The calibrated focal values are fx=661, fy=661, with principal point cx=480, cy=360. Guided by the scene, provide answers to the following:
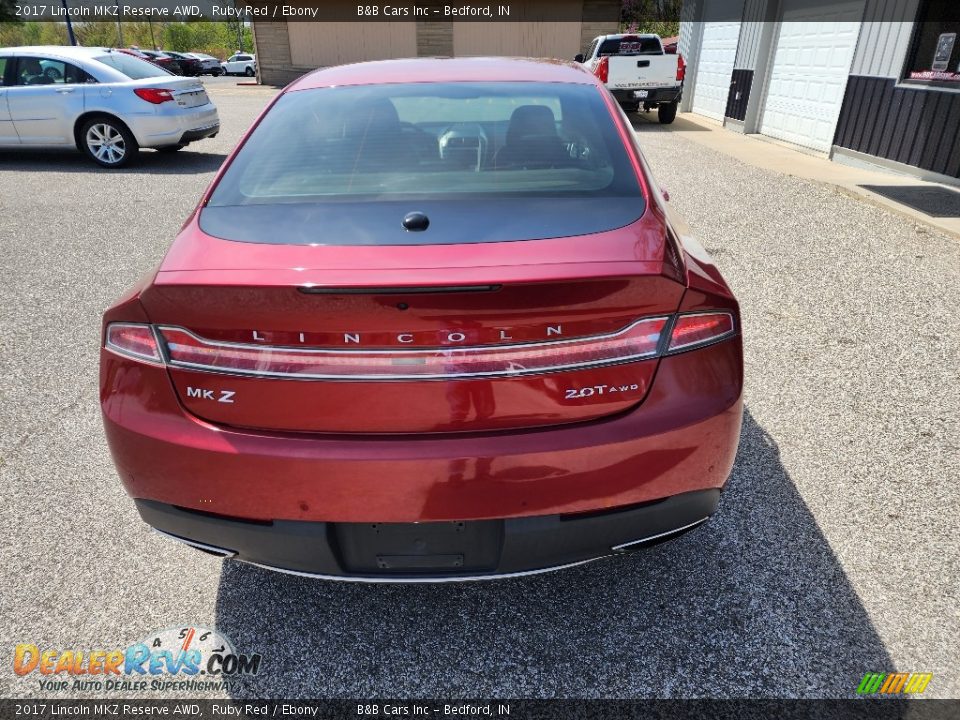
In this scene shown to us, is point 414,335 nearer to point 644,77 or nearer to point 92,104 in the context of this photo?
point 92,104

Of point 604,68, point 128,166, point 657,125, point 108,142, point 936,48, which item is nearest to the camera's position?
point 936,48

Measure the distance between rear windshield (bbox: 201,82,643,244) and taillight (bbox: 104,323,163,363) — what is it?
368 millimetres

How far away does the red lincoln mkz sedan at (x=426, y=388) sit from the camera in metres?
1.59

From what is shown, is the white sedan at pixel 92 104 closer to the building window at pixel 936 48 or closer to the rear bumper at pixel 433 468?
the rear bumper at pixel 433 468

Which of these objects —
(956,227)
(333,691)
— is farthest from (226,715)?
(956,227)

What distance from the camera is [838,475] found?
9.29ft

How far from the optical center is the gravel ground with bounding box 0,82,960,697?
1.98 metres

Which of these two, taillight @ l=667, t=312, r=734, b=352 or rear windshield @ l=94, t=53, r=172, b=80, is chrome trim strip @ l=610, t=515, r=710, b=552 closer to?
taillight @ l=667, t=312, r=734, b=352

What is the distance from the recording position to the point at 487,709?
1.88 metres

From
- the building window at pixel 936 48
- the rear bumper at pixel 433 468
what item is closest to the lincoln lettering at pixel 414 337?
the rear bumper at pixel 433 468

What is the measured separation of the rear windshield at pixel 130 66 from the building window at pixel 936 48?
34.6 ft

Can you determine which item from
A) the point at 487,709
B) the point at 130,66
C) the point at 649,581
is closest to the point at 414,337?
the point at 487,709

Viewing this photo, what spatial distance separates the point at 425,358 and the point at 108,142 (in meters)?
10.2

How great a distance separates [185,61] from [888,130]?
1638 inches
